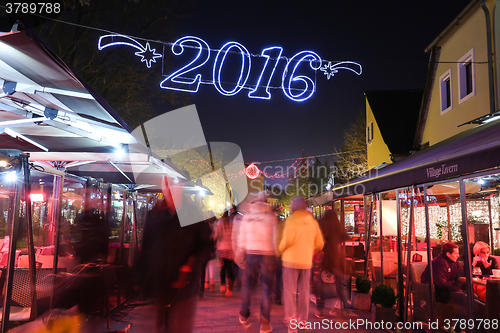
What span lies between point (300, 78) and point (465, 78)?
753 cm

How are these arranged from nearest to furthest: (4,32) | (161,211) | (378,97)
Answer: (4,32)
(161,211)
(378,97)

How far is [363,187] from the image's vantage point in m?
7.53

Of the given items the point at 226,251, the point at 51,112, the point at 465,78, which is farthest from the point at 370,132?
the point at 51,112

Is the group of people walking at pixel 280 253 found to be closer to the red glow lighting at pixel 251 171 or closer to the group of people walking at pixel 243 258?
the group of people walking at pixel 243 258

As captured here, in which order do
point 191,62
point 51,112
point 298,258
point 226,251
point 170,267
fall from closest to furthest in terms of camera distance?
point 170,267 < point 51,112 < point 298,258 < point 191,62 < point 226,251

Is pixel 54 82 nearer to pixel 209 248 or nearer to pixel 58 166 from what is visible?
pixel 209 248

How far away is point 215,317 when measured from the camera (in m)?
6.27

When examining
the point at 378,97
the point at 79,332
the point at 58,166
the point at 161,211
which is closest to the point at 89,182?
the point at 58,166

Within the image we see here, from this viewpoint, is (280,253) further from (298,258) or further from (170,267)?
(170,267)

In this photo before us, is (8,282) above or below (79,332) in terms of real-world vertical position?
above

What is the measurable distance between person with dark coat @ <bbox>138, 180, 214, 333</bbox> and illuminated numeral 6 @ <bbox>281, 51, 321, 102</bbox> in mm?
4562

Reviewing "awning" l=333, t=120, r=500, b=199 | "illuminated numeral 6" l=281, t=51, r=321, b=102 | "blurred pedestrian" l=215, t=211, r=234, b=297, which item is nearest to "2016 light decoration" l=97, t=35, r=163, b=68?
"illuminated numeral 6" l=281, t=51, r=321, b=102

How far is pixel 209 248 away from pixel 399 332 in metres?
3.72

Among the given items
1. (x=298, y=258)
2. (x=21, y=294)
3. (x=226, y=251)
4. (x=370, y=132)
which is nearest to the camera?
(x=21, y=294)
